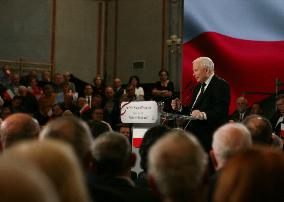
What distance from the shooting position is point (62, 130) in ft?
6.23

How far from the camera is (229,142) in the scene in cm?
210

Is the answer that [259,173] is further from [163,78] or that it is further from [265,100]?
[163,78]

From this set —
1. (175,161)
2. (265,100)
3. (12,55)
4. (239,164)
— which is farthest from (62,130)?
(12,55)

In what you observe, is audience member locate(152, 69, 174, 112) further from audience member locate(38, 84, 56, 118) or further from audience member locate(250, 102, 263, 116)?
audience member locate(38, 84, 56, 118)

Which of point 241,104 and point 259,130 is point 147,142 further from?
point 241,104

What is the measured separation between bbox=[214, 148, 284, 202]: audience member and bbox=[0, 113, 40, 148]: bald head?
1.37 metres

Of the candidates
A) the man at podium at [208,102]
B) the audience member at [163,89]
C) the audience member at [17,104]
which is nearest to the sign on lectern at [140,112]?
the man at podium at [208,102]

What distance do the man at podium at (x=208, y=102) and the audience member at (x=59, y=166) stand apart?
3101 millimetres

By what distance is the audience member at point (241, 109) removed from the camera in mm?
6383

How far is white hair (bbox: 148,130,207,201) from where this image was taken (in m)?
1.38

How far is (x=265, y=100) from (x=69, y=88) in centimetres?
422

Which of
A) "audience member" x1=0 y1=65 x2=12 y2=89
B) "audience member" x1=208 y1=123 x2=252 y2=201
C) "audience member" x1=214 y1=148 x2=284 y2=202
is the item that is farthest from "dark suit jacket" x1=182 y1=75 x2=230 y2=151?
"audience member" x1=0 y1=65 x2=12 y2=89

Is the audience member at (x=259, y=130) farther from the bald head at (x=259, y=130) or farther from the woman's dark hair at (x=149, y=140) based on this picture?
the woman's dark hair at (x=149, y=140)

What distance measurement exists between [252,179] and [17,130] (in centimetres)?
148
